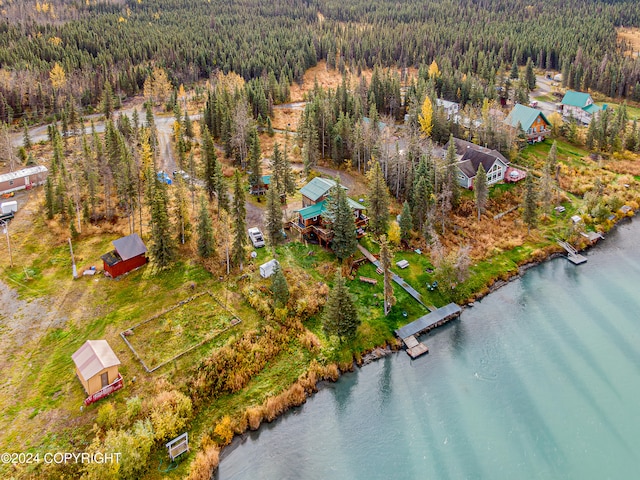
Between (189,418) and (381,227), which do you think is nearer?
(189,418)

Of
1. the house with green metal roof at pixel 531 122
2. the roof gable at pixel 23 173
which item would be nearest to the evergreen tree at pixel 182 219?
the roof gable at pixel 23 173

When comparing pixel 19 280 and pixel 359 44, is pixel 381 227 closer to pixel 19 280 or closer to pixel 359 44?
pixel 19 280

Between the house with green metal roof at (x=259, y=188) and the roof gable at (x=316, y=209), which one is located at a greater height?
the roof gable at (x=316, y=209)

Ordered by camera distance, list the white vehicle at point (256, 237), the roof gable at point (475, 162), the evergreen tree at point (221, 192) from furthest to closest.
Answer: the roof gable at point (475, 162) → the evergreen tree at point (221, 192) → the white vehicle at point (256, 237)

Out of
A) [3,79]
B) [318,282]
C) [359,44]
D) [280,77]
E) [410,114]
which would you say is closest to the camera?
[318,282]

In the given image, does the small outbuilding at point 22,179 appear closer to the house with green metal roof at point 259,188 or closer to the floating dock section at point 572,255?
the house with green metal roof at point 259,188

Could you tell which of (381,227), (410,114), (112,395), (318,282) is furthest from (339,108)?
(112,395)

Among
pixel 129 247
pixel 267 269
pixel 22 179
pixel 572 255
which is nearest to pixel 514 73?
pixel 572 255

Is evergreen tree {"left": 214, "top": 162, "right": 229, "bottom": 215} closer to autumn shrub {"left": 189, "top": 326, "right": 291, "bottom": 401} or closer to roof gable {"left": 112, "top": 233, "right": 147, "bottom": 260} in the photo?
roof gable {"left": 112, "top": 233, "right": 147, "bottom": 260}
